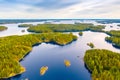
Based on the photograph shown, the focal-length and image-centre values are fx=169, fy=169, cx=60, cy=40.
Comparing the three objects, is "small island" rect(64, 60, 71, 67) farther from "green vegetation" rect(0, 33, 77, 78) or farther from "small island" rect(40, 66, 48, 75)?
"green vegetation" rect(0, 33, 77, 78)

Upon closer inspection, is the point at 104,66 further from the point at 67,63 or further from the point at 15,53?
the point at 15,53

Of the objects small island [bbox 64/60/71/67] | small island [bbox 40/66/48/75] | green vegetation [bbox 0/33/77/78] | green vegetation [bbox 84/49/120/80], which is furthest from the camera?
small island [bbox 64/60/71/67]

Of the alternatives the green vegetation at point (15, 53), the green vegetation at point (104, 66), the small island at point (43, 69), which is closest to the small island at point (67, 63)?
the green vegetation at point (104, 66)

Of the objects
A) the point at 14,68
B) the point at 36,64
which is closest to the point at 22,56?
the point at 36,64

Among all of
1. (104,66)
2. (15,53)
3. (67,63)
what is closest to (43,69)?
(67,63)

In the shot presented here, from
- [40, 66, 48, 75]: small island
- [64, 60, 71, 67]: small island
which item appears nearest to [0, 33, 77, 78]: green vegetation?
[40, 66, 48, 75]: small island

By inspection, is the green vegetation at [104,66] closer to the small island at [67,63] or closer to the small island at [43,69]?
the small island at [67,63]

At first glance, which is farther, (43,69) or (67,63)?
(67,63)

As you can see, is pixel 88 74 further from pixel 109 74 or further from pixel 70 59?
pixel 70 59
